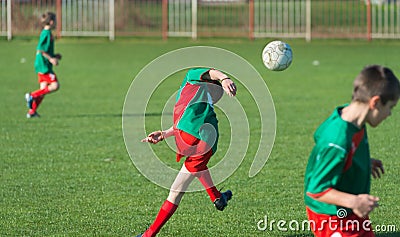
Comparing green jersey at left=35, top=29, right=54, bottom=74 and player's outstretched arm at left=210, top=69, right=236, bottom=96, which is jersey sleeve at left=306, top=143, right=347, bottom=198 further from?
green jersey at left=35, top=29, right=54, bottom=74

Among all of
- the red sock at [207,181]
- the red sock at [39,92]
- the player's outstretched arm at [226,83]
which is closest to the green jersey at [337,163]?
the player's outstretched arm at [226,83]

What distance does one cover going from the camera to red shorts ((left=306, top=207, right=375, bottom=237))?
5008mm

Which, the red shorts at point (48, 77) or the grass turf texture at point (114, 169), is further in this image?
the red shorts at point (48, 77)

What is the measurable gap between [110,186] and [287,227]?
2514 mm

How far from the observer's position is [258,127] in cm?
1399

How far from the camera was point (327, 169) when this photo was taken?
4.77m

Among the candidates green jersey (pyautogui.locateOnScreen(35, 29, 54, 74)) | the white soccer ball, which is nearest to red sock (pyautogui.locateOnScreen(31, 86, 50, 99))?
green jersey (pyautogui.locateOnScreen(35, 29, 54, 74))

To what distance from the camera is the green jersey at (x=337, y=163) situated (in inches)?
187

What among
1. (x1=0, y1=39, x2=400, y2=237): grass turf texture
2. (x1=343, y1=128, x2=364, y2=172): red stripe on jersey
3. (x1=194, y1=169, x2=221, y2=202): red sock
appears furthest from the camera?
(x1=0, y1=39, x2=400, y2=237): grass turf texture

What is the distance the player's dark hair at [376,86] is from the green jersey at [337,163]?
0.62ft

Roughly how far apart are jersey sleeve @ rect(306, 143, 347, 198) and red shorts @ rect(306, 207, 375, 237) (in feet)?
0.90

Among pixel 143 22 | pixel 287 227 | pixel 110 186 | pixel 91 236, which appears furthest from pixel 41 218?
pixel 143 22

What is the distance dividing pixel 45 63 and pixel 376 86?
1143 cm

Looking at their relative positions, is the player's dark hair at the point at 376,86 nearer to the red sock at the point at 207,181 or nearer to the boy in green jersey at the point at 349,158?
the boy in green jersey at the point at 349,158
